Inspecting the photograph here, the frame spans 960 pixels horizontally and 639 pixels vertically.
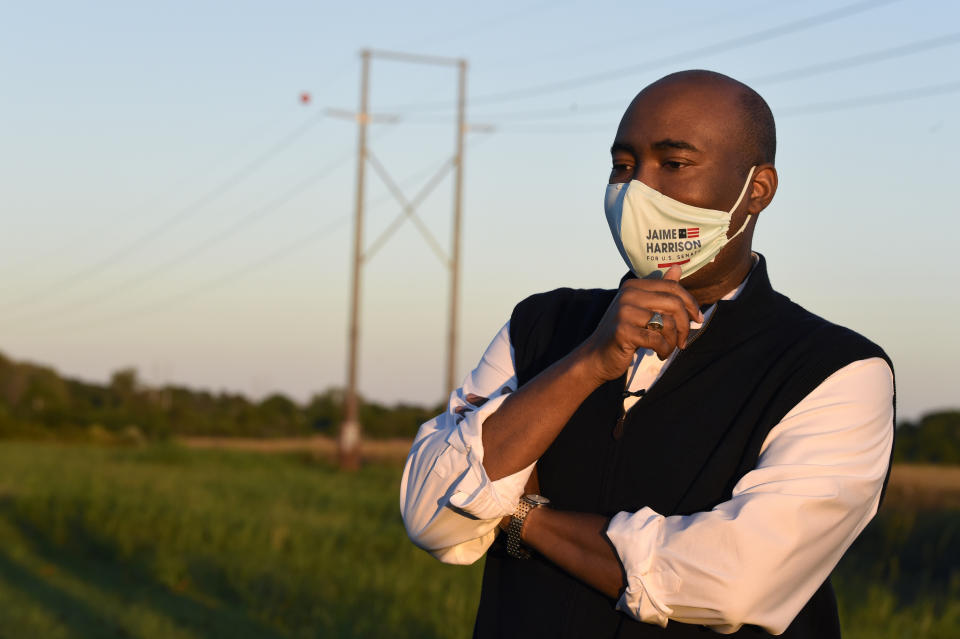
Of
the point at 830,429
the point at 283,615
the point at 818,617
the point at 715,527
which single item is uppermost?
the point at 830,429

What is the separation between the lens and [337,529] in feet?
49.2

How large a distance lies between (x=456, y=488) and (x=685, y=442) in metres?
0.52

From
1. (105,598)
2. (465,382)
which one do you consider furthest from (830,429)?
(105,598)

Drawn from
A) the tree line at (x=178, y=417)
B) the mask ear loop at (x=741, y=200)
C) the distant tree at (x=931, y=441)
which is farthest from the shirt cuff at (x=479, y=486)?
the tree line at (x=178, y=417)

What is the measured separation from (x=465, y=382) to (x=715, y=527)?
88 cm

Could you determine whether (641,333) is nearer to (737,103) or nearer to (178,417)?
(737,103)

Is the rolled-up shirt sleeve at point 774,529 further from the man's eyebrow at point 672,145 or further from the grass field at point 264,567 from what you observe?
the grass field at point 264,567

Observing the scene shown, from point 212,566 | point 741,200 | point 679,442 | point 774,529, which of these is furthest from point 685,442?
point 212,566

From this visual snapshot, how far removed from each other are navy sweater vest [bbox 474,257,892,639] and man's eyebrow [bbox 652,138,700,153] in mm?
353

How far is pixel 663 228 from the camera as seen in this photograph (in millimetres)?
2686

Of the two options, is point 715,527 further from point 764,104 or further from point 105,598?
point 105,598

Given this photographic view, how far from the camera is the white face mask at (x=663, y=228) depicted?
2672 mm

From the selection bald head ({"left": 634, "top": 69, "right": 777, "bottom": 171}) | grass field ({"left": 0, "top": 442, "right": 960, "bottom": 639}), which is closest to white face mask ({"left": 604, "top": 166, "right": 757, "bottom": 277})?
bald head ({"left": 634, "top": 69, "right": 777, "bottom": 171})

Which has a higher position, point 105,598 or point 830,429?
point 830,429
